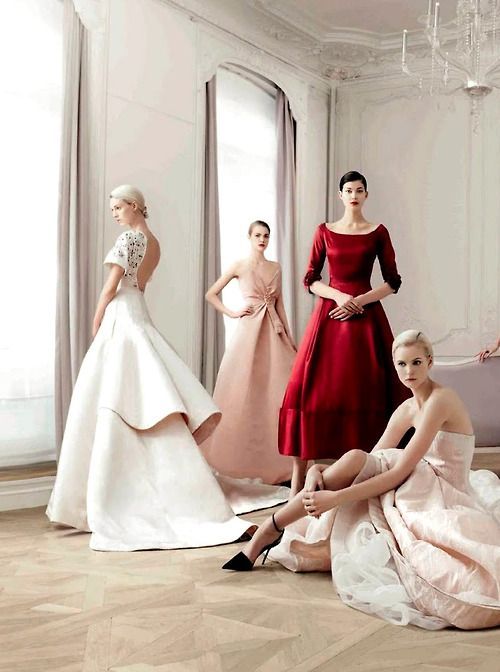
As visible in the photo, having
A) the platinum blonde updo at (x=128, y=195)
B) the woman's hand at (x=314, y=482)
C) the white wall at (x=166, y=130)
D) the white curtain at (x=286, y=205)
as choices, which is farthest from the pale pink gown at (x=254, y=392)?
the woman's hand at (x=314, y=482)

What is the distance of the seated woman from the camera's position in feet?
8.09

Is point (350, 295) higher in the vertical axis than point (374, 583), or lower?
higher

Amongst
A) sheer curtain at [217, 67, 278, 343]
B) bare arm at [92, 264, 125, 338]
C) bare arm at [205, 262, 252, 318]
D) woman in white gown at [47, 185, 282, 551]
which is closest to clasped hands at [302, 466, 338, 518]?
woman in white gown at [47, 185, 282, 551]

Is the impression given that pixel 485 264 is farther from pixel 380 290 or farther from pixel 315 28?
pixel 380 290

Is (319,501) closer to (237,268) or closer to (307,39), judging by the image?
(237,268)

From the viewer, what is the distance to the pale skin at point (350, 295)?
4172mm

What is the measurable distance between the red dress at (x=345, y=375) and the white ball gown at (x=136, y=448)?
466 millimetres

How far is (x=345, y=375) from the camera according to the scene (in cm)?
414

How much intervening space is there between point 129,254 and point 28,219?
102 cm

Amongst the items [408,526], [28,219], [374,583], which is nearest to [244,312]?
[28,219]

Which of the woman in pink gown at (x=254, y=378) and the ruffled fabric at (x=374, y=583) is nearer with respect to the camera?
the ruffled fabric at (x=374, y=583)

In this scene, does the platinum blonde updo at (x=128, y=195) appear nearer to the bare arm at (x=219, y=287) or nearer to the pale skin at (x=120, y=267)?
the pale skin at (x=120, y=267)

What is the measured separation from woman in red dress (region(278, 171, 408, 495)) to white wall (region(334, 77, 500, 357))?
2757 mm

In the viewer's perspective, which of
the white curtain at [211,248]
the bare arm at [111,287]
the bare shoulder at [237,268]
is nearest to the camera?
the bare arm at [111,287]
